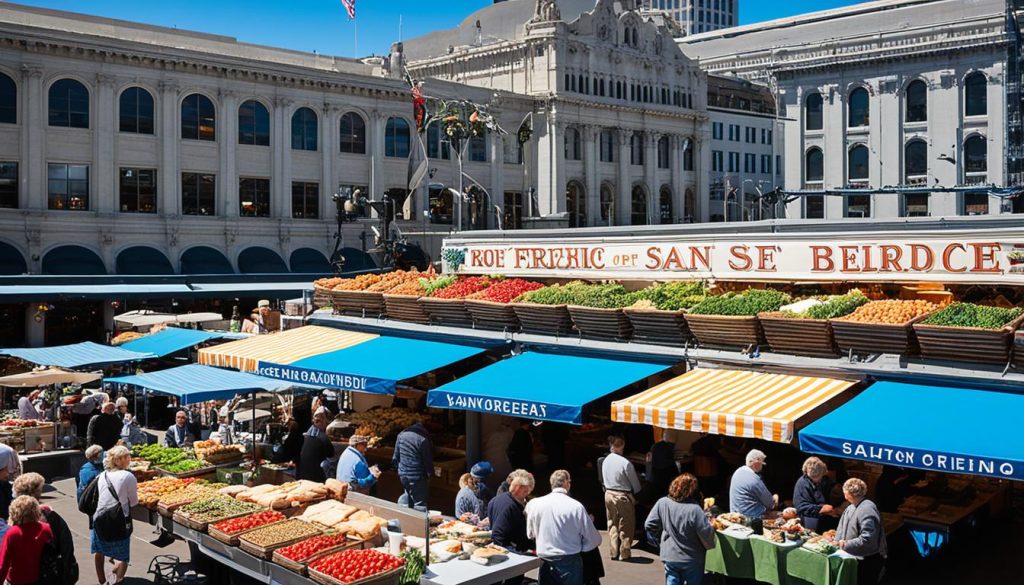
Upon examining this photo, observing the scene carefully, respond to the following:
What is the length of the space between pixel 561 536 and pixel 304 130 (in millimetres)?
51917

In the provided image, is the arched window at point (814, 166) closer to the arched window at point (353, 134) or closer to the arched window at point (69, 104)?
the arched window at point (353, 134)

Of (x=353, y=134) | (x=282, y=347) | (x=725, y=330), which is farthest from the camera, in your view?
(x=353, y=134)

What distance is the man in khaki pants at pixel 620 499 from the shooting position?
14.8 meters

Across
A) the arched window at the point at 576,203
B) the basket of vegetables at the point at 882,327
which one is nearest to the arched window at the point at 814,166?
the arched window at the point at 576,203

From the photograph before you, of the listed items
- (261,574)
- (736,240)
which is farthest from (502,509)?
(736,240)

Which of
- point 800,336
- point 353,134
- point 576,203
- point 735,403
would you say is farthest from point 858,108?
point 735,403

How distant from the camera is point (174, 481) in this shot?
15.4m

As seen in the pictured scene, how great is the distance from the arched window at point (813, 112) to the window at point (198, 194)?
42.8m

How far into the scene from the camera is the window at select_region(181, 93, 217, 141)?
5506 cm

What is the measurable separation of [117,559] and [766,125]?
325 feet

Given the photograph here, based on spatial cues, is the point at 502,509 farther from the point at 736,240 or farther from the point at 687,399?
the point at 736,240

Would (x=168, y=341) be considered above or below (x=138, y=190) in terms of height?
below

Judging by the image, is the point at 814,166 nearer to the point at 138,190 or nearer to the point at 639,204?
the point at 639,204

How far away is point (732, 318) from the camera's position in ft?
51.8
